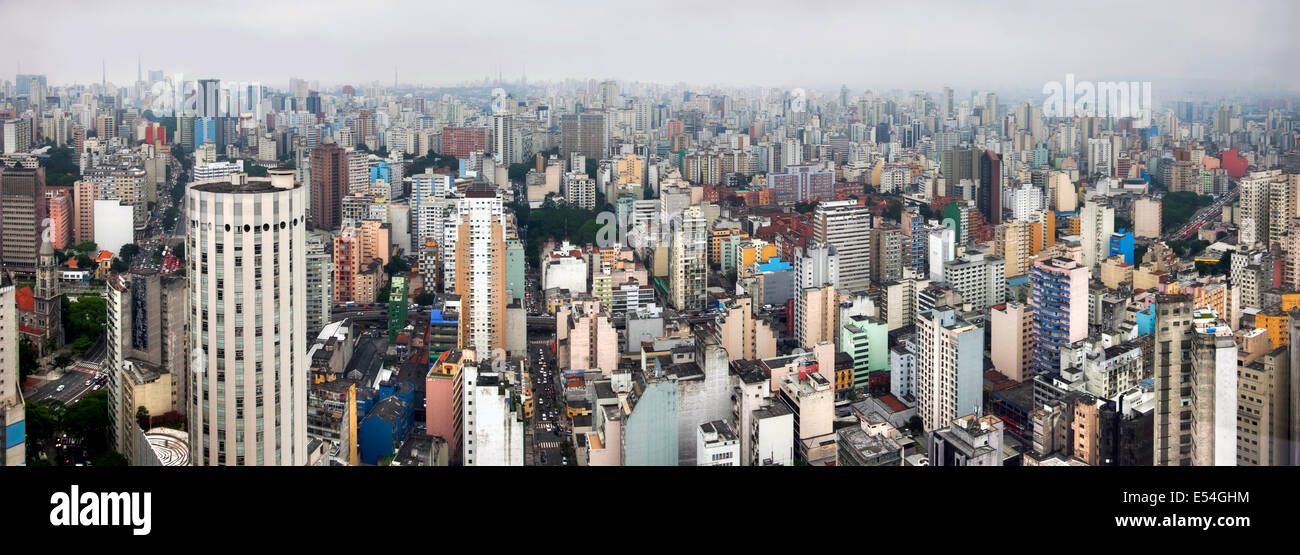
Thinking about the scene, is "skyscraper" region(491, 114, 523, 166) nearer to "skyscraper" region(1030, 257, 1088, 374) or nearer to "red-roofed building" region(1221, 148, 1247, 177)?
"skyscraper" region(1030, 257, 1088, 374)

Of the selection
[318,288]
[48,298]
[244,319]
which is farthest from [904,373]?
[48,298]

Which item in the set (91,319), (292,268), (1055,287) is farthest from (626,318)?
(292,268)

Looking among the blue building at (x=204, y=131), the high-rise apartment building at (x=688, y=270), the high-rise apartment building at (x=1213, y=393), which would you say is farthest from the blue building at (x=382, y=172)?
the high-rise apartment building at (x=1213, y=393)

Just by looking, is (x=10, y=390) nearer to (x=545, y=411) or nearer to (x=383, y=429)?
(x=383, y=429)

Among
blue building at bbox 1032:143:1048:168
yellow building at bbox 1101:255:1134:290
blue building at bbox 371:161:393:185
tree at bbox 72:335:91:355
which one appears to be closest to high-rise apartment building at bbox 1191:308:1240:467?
yellow building at bbox 1101:255:1134:290

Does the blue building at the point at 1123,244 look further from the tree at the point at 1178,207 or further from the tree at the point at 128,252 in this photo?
the tree at the point at 128,252

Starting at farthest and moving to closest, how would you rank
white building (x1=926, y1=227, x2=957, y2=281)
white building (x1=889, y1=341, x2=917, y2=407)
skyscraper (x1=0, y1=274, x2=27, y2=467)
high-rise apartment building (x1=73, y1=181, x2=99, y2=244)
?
white building (x1=926, y1=227, x2=957, y2=281)
high-rise apartment building (x1=73, y1=181, x2=99, y2=244)
white building (x1=889, y1=341, x2=917, y2=407)
skyscraper (x1=0, y1=274, x2=27, y2=467)

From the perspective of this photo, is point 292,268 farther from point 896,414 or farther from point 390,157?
point 390,157
